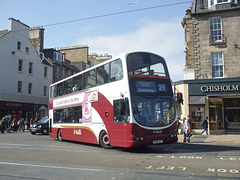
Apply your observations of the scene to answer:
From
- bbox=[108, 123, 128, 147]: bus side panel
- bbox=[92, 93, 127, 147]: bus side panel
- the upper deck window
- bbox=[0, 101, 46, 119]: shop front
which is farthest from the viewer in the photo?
bbox=[0, 101, 46, 119]: shop front

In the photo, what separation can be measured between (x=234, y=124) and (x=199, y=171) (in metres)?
15.8

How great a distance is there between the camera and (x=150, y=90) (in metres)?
10.6

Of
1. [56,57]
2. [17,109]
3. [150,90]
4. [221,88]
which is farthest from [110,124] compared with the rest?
[56,57]

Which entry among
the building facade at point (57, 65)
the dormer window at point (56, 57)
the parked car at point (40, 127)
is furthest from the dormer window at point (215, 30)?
the dormer window at point (56, 57)

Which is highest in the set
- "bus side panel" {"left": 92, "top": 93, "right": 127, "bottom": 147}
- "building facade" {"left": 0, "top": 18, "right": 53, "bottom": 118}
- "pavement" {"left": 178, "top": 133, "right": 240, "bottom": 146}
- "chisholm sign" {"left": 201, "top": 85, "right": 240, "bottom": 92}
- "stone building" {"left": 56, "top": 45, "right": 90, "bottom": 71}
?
"stone building" {"left": 56, "top": 45, "right": 90, "bottom": 71}

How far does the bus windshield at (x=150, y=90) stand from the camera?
33.6ft

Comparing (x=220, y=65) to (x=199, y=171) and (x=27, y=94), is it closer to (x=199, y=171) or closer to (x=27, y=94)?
(x=199, y=171)

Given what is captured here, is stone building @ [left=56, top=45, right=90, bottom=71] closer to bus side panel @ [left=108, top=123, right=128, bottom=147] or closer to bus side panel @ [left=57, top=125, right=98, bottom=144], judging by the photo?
bus side panel @ [left=57, top=125, right=98, bottom=144]

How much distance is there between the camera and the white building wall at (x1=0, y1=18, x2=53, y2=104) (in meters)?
33.2

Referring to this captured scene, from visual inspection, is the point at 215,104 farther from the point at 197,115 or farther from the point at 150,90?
the point at 150,90

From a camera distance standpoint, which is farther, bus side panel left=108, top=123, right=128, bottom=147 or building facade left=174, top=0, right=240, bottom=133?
building facade left=174, top=0, right=240, bottom=133

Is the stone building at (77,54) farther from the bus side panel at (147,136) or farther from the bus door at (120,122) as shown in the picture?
the bus side panel at (147,136)

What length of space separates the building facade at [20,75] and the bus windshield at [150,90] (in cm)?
2483

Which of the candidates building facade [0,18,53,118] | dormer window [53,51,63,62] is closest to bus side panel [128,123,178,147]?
building facade [0,18,53,118]
